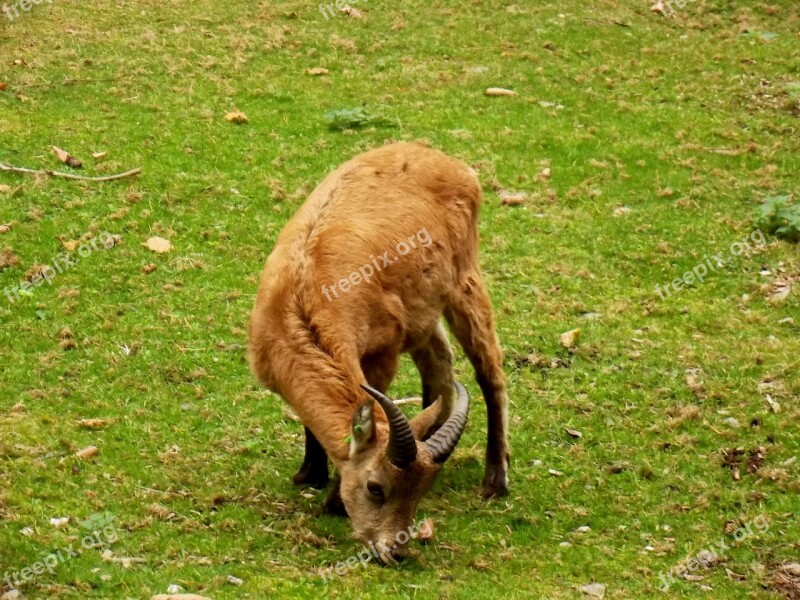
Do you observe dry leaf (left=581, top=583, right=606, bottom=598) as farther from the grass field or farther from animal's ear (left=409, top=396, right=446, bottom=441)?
animal's ear (left=409, top=396, right=446, bottom=441)

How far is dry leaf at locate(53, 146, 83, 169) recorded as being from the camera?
47.7 feet

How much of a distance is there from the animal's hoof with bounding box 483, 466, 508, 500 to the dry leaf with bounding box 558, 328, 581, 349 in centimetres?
249

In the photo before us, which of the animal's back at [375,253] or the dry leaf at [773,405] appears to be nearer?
the animal's back at [375,253]

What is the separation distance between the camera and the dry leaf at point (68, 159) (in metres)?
14.5

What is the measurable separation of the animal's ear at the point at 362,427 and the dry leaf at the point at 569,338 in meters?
4.15

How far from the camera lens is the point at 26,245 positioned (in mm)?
12820

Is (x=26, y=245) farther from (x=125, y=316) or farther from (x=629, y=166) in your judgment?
(x=629, y=166)

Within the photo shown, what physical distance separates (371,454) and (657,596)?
2194mm

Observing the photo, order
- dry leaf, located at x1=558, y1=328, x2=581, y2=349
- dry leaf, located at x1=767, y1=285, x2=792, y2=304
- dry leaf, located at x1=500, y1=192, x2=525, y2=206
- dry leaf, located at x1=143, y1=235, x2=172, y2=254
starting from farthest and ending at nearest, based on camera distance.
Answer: dry leaf, located at x1=500, y1=192, x2=525, y2=206, dry leaf, located at x1=143, y1=235, x2=172, y2=254, dry leaf, located at x1=767, y1=285, x2=792, y2=304, dry leaf, located at x1=558, y1=328, x2=581, y2=349

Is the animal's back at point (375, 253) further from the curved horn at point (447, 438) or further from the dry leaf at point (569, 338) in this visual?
the dry leaf at point (569, 338)

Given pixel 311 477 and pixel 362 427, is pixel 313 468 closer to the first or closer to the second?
pixel 311 477

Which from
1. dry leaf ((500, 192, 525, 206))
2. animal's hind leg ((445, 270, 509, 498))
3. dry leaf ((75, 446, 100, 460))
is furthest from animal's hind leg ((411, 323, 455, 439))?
dry leaf ((500, 192, 525, 206))

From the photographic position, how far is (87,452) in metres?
9.27

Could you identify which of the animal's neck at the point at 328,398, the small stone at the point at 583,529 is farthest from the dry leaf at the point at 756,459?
the animal's neck at the point at 328,398
